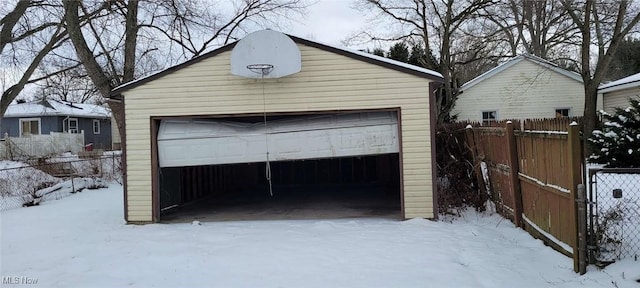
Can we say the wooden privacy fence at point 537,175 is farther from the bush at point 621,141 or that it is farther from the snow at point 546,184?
the bush at point 621,141

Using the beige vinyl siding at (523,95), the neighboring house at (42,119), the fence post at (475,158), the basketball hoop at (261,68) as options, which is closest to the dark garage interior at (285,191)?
the fence post at (475,158)

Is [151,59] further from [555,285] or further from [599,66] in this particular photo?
[555,285]

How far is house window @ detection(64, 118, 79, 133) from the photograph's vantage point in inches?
1252

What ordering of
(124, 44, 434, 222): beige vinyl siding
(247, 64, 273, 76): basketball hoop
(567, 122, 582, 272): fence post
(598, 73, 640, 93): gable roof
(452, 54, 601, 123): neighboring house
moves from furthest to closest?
1. (452, 54, 601, 123): neighboring house
2. (598, 73, 640, 93): gable roof
3. (124, 44, 434, 222): beige vinyl siding
4. (247, 64, 273, 76): basketball hoop
5. (567, 122, 582, 272): fence post

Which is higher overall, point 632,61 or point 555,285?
point 632,61

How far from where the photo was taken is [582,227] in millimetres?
5066

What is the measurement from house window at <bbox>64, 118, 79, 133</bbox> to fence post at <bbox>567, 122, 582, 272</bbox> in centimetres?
3285

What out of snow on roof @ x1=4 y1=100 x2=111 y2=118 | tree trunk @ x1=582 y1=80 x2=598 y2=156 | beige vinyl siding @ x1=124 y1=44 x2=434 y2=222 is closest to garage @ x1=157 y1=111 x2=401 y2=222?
beige vinyl siding @ x1=124 y1=44 x2=434 y2=222

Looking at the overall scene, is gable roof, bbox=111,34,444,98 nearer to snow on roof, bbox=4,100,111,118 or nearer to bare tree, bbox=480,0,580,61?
bare tree, bbox=480,0,580,61

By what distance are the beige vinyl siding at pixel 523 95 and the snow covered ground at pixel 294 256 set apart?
13774 millimetres

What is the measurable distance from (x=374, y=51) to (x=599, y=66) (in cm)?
982

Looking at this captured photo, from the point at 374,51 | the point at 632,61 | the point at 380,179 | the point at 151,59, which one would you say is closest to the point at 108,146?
the point at 151,59

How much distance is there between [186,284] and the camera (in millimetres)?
5430

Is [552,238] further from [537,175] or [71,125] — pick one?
[71,125]
